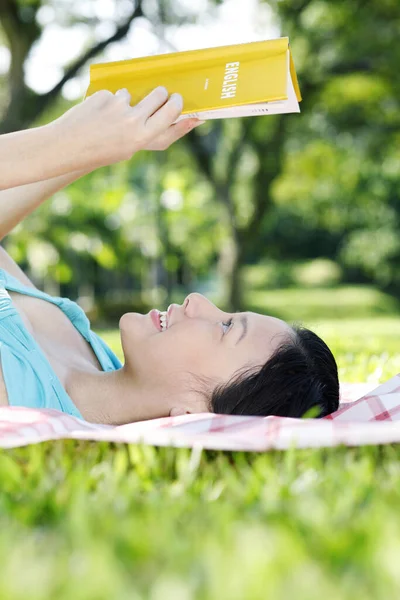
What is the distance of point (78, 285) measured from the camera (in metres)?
23.5

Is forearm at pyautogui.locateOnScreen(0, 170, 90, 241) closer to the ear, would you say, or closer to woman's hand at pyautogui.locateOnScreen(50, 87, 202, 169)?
woman's hand at pyautogui.locateOnScreen(50, 87, 202, 169)

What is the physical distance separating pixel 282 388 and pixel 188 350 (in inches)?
13.5

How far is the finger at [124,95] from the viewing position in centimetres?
230

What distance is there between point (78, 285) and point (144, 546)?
22665 millimetres

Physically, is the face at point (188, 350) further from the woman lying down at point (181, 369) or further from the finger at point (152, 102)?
the finger at point (152, 102)

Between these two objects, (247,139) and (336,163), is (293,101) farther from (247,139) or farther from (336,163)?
(336,163)

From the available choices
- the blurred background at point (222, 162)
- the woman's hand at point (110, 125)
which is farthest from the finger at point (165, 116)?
the blurred background at point (222, 162)

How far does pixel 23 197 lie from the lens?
9.64 ft

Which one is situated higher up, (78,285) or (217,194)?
(217,194)

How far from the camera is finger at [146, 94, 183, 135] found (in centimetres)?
→ 227

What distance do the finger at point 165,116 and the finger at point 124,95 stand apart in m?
0.09

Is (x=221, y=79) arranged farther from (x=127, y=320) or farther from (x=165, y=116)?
(x=127, y=320)

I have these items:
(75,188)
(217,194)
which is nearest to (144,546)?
(217,194)

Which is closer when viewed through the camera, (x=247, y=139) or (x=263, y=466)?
(x=263, y=466)
